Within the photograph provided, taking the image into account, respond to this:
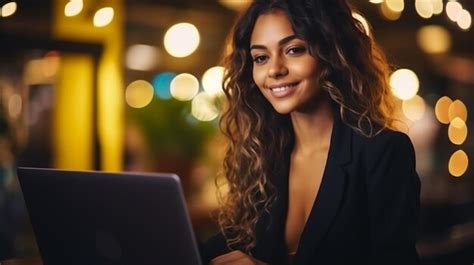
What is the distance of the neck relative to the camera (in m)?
1.92

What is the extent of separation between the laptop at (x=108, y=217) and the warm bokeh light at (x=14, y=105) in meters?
2.91

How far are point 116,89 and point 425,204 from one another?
3.05 m

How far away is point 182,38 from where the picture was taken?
234 inches

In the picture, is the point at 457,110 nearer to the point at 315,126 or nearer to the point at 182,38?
the point at 182,38

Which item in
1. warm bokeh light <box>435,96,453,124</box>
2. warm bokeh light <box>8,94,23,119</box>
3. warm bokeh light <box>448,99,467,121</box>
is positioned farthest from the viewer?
warm bokeh light <box>435,96,453,124</box>

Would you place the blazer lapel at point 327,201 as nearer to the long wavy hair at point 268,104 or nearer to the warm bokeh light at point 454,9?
the long wavy hair at point 268,104

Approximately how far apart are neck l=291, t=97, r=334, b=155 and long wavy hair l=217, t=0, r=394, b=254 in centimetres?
4

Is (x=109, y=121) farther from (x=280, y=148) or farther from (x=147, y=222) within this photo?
(x=147, y=222)

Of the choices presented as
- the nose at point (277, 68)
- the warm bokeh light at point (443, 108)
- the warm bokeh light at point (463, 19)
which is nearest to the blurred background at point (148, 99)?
the warm bokeh light at point (463, 19)

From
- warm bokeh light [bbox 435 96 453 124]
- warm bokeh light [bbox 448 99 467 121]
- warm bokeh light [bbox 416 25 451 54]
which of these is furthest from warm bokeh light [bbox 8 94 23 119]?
warm bokeh light [bbox 435 96 453 124]

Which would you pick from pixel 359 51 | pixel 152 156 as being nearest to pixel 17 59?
pixel 152 156

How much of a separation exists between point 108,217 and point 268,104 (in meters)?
0.83

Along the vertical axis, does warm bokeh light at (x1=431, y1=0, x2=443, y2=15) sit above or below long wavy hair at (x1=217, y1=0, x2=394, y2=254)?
above

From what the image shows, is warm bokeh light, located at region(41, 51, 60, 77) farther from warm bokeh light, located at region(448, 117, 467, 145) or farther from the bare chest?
warm bokeh light, located at region(448, 117, 467, 145)
